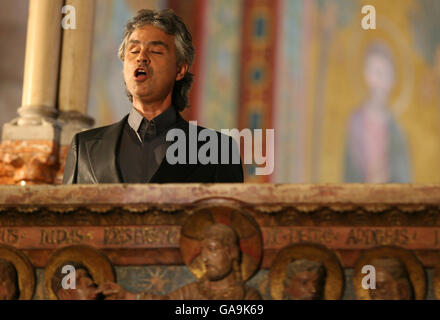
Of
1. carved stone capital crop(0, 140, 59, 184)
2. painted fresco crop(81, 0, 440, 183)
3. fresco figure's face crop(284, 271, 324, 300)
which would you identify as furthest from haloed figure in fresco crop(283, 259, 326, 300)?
painted fresco crop(81, 0, 440, 183)

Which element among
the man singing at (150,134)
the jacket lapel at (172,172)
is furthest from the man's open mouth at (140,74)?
the jacket lapel at (172,172)

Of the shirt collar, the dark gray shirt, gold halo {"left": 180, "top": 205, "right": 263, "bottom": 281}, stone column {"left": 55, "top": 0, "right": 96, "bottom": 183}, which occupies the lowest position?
gold halo {"left": 180, "top": 205, "right": 263, "bottom": 281}

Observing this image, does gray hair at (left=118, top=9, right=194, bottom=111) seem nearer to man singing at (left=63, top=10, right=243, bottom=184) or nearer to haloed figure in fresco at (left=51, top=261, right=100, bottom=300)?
man singing at (left=63, top=10, right=243, bottom=184)

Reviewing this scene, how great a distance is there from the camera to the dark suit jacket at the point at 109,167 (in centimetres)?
350

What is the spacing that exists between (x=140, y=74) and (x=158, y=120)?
8.3 inches

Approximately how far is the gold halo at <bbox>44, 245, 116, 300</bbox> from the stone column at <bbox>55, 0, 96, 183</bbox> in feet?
8.14

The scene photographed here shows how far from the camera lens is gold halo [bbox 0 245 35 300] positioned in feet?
10.0

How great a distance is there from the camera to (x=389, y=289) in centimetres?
292

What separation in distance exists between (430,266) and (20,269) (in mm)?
1381

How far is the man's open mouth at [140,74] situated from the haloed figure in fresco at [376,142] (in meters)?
6.13

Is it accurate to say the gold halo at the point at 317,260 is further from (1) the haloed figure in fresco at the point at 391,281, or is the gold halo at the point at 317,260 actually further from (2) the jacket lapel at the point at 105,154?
(2) the jacket lapel at the point at 105,154

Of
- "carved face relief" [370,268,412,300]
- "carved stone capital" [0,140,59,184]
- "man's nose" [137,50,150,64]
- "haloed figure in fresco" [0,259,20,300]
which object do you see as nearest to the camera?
"carved face relief" [370,268,412,300]
